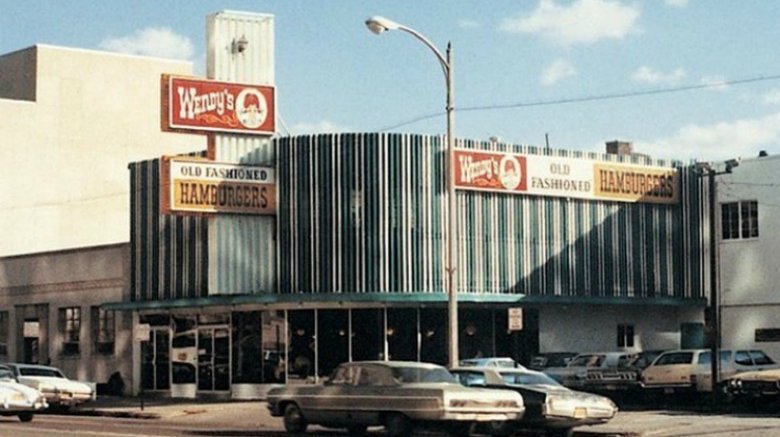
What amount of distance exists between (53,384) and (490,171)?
1542cm

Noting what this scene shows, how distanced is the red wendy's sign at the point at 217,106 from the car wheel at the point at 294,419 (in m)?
16.2

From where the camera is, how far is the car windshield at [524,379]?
30969 millimetres

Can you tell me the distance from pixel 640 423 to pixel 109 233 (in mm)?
46860

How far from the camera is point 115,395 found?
2122 inches

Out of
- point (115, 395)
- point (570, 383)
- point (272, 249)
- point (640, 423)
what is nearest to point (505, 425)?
point (640, 423)

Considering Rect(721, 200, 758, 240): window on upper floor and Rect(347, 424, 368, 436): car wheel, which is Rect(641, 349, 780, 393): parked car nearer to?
Rect(721, 200, 758, 240): window on upper floor

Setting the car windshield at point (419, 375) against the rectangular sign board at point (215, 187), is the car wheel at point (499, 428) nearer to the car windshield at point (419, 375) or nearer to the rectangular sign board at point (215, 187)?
the car windshield at point (419, 375)

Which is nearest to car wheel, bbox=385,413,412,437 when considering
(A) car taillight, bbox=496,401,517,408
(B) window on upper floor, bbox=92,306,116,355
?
(A) car taillight, bbox=496,401,517,408

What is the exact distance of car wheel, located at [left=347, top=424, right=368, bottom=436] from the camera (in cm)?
3006

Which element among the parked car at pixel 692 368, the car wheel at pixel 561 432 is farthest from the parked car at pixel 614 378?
the car wheel at pixel 561 432

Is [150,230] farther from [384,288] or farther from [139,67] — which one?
[139,67]

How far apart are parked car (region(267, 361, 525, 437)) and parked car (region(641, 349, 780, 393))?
15403 millimetres

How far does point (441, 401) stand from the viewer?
2820 centimetres

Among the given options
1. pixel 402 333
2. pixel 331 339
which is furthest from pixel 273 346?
pixel 402 333
